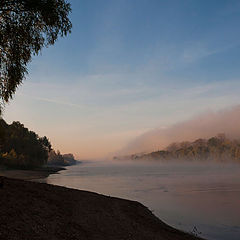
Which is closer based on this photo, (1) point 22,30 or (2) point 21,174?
(1) point 22,30

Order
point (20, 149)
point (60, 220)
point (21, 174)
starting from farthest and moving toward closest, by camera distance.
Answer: point (20, 149)
point (21, 174)
point (60, 220)

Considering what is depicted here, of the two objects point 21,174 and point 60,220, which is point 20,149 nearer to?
point 21,174

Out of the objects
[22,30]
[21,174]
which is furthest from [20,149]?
[22,30]

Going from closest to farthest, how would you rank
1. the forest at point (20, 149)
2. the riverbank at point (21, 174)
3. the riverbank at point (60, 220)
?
the riverbank at point (60, 220)
the riverbank at point (21, 174)
the forest at point (20, 149)

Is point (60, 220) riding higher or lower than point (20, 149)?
lower

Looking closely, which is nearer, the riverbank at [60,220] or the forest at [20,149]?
the riverbank at [60,220]

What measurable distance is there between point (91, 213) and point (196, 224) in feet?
32.2

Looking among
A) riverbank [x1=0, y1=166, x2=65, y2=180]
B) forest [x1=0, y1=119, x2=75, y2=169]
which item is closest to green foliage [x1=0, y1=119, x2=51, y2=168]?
forest [x1=0, y1=119, x2=75, y2=169]

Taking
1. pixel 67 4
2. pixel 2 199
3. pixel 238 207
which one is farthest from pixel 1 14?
pixel 238 207

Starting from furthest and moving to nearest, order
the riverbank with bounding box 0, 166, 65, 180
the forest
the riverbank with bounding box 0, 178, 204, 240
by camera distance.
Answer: the forest < the riverbank with bounding box 0, 166, 65, 180 < the riverbank with bounding box 0, 178, 204, 240

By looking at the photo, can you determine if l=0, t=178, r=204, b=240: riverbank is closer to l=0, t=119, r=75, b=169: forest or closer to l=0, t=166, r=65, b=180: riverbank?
l=0, t=166, r=65, b=180: riverbank

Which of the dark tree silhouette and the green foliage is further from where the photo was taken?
the green foliage

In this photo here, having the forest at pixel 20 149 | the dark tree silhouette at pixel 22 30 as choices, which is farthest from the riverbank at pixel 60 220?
the forest at pixel 20 149

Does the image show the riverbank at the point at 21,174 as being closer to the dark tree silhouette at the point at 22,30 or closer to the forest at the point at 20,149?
the forest at the point at 20,149
